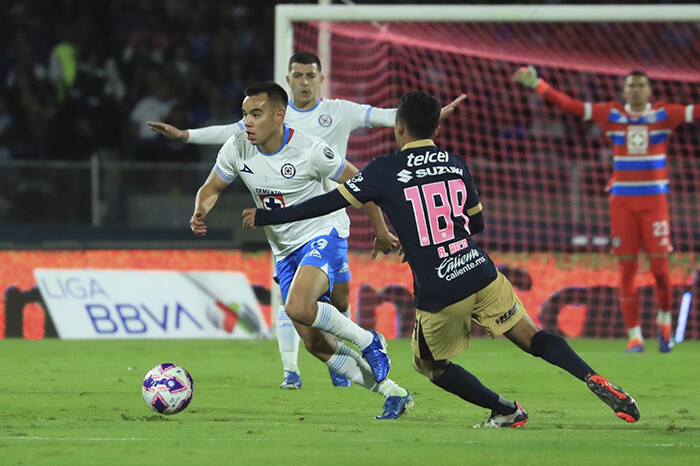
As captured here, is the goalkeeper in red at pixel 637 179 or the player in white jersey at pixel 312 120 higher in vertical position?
the player in white jersey at pixel 312 120

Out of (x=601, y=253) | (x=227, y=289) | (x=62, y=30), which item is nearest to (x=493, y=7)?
(x=601, y=253)

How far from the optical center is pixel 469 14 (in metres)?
11.7

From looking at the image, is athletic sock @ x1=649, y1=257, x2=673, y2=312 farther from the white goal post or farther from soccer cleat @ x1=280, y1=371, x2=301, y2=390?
soccer cleat @ x1=280, y1=371, x2=301, y2=390

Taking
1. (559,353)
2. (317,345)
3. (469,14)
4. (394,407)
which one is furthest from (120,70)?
(559,353)

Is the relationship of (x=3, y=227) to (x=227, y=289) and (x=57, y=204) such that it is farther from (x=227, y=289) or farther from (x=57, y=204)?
(x=227, y=289)

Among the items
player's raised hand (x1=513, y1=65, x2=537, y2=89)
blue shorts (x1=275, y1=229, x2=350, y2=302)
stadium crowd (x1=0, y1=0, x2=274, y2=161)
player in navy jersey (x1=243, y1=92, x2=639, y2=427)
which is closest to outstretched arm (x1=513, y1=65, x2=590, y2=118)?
player's raised hand (x1=513, y1=65, x2=537, y2=89)

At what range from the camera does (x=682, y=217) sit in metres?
13.2

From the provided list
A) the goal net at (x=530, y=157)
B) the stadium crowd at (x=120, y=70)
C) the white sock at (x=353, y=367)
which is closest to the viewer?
the white sock at (x=353, y=367)

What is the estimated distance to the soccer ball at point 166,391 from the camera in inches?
244

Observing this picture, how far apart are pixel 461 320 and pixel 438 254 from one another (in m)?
0.34

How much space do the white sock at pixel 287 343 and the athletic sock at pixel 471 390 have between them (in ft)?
7.58

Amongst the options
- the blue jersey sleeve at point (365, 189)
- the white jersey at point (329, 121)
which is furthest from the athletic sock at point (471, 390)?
the white jersey at point (329, 121)

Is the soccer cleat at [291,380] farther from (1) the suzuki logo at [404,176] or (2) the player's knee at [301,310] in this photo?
(1) the suzuki logo at [404,176]

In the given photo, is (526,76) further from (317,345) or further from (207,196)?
(317,345)
